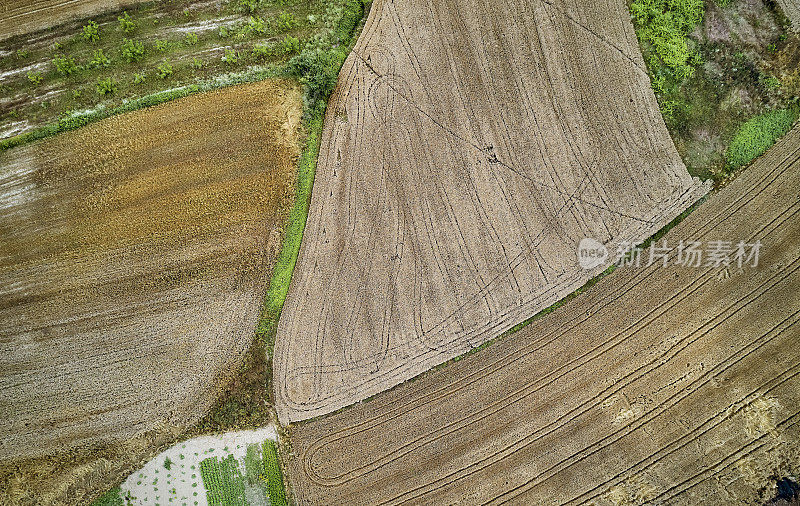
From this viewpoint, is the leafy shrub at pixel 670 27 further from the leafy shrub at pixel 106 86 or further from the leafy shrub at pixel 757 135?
the leafy shrub at pixel 106 86

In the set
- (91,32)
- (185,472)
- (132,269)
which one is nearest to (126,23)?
(91,32)

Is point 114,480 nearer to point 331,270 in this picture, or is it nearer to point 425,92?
point 331,270

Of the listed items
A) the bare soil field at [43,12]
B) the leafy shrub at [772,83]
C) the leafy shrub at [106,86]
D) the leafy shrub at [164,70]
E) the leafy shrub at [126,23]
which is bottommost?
the leafy shrub at [772,83]

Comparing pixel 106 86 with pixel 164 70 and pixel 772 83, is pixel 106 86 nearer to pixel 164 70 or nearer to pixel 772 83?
pixel 164 70

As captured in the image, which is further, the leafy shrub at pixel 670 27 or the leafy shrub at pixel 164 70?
the leafy shrub at pixel 164 70

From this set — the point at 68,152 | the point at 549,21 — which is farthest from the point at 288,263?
the point at 549,21

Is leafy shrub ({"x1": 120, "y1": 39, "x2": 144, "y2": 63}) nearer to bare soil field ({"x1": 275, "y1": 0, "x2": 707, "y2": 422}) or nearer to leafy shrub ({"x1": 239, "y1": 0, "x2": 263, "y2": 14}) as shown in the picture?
leafy shrub ({"x1": 239, "y1": 0, "x2": 263, "y2": 14})

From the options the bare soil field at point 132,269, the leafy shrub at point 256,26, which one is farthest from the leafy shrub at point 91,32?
the leafy shrub at point 256,26
